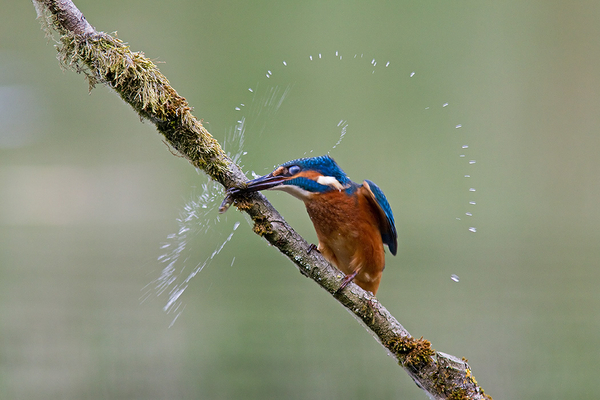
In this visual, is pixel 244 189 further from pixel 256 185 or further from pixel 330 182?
pixel 330 182

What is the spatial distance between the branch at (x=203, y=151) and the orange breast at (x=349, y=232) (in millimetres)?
224

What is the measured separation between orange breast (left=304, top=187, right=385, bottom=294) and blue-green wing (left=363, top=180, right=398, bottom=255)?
27mm

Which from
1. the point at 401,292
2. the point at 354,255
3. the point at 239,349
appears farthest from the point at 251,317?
the point at 354,255

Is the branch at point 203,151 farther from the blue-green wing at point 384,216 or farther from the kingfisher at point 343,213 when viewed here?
the blue-green wing at point 384,216

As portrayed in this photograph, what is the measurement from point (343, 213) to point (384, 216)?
0.49 feet

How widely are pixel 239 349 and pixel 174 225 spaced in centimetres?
97

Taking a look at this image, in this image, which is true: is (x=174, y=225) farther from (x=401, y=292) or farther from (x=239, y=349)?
(x=401, y=292)

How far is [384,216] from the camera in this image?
4.29 feet

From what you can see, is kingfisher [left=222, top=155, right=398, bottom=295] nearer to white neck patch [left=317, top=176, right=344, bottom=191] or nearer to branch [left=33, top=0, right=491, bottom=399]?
white neck patch [left=317, top=176, right=344, bottom=191]

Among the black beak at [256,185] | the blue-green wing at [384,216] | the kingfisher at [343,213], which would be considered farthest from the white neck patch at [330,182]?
the black beak at [256,185]

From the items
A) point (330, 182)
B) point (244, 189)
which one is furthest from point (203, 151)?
point (330, 182)

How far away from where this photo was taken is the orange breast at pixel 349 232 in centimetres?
120

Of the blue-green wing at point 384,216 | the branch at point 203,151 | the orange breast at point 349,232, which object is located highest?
the blue-green wing at point 384,216

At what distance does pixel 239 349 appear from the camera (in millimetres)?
3332
